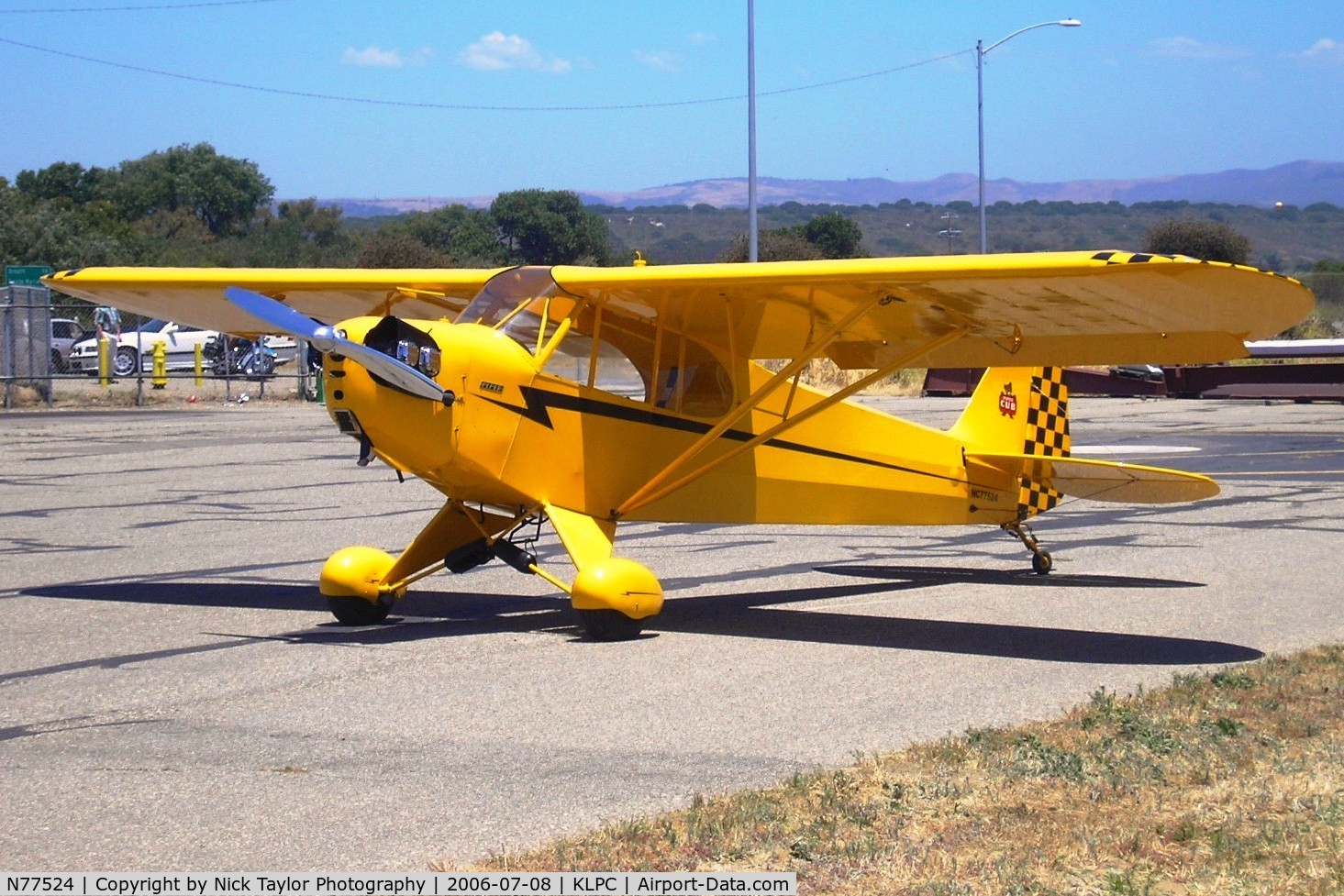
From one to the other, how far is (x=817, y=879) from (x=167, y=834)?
224 centimetres

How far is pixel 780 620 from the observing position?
961cm

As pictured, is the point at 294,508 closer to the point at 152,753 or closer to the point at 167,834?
the point at 152,753

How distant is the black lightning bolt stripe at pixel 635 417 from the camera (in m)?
9.00

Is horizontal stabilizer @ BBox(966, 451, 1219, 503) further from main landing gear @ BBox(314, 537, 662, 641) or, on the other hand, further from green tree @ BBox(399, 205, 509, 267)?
green tree @ BBox(399, 205, 509, 267)

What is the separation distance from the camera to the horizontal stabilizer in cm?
1049

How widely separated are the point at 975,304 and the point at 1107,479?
283 centimetres

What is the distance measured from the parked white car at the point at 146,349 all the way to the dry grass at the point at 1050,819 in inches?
1444

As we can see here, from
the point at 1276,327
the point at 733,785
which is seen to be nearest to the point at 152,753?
the point at 733,785

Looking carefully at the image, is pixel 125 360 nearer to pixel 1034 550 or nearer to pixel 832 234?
pixel 1034 550

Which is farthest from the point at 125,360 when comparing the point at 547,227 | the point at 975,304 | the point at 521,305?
the point at 547,227

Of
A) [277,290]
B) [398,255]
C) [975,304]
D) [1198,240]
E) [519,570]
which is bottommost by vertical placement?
[519,570]

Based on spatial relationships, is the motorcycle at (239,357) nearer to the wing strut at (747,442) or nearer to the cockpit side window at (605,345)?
the cockpit side window at (605,345)

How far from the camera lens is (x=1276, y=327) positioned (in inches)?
316

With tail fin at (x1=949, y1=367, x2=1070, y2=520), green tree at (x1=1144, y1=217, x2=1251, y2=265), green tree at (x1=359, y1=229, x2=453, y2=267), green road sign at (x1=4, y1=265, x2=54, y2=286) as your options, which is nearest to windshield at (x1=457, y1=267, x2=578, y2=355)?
tail fin at (x1=949, y1=367, x2=1070, y2=520)
